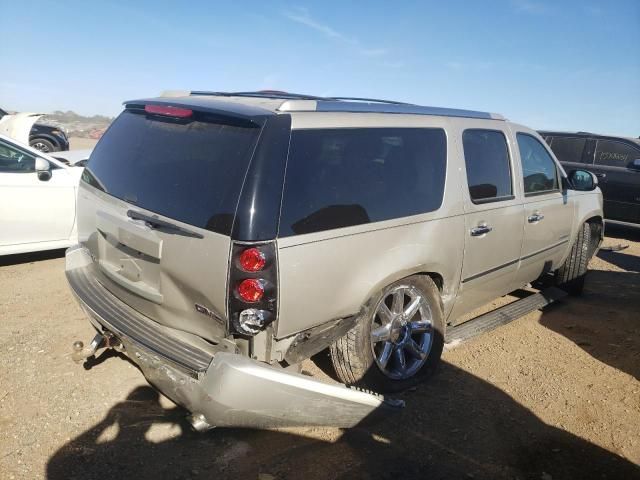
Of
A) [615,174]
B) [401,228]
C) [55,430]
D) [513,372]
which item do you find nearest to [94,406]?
[55,430]

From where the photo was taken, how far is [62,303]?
182 inches

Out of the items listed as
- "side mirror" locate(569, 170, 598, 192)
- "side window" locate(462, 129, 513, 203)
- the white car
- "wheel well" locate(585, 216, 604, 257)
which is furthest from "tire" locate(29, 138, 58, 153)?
"wheel well" locate(585, 216, 604, 257)

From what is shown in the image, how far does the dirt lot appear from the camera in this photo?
2670 mm

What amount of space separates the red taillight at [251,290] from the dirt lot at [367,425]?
98cm

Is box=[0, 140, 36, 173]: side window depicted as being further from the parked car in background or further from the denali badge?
the parked car in background

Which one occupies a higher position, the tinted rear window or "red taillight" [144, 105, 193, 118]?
"red taillight" [144, 105, 193, 118]

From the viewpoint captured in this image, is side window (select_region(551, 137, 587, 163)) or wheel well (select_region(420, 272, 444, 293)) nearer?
wheel well (select_region(420, 272, 444, 293))

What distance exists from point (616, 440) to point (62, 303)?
4.55 metres

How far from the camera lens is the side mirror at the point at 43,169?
550cm

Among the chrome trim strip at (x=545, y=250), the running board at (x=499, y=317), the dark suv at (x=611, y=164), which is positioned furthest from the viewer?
the dark suv at (x=611, y=164)

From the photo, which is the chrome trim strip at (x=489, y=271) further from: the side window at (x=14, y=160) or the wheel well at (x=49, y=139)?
the wheel well at (x=49, y=139)

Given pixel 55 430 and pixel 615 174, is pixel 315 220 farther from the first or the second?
pixel 615 174

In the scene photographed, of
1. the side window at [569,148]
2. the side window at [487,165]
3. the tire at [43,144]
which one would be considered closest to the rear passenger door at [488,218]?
the side window at [487,165]

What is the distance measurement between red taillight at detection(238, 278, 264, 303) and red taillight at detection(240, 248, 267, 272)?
6 centimetres
